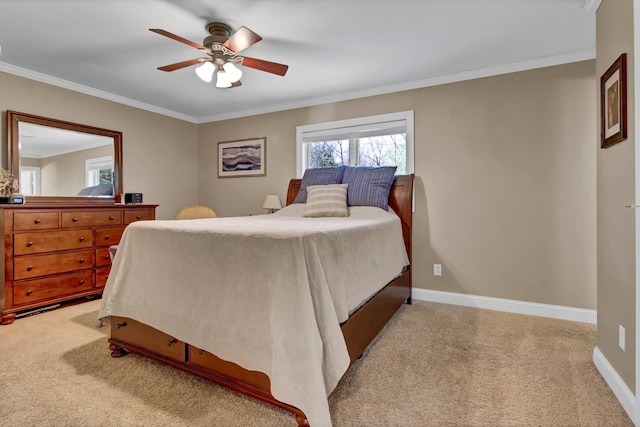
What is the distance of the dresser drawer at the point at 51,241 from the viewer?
8.96 feet

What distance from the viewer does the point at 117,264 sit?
6.49 ft

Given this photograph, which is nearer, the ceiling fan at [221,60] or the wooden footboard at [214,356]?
the wooden footboard at [214,356]

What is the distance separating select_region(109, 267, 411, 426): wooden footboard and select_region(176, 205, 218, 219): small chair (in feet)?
8.34

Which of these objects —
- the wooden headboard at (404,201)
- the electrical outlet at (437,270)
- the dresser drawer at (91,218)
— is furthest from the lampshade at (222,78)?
the electrical outlet at (437,270)

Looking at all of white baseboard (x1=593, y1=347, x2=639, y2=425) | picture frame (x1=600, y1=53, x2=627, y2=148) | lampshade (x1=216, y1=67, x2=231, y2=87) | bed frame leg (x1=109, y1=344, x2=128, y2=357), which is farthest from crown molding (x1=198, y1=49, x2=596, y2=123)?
bed frame leg (x1=109, y1=344, x2=128, y2=357)

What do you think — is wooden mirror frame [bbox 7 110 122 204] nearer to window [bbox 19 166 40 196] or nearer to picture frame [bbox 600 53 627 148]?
window [bbox 19 166 40 196]

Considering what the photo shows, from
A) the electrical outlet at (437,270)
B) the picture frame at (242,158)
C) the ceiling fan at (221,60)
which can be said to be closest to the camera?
the ceiling fan at (221,60)

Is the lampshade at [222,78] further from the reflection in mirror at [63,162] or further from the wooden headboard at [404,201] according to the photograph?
the reflection in mirror at [63,162]

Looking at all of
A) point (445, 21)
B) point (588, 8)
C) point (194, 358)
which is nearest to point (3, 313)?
point (194, 358)

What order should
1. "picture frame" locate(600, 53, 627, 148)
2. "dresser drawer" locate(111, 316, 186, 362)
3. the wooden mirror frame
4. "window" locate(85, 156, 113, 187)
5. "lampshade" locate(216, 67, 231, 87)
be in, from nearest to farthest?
"picture frame" locate(600, 53, 627, 148)
"dresser drawer" locate(111, 316, 186, 362)
"lampshade" locate(216, 67, 231, 87)
the wooden mirror frame
"window" locate(85, 156, 113, 187)

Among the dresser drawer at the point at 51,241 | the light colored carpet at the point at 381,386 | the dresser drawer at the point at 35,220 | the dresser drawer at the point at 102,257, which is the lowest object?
the light colored carpet at the point at 381,386

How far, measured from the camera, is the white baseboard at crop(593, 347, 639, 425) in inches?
57.2

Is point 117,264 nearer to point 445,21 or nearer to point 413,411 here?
point 413,411

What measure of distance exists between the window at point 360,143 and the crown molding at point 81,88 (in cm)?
195
